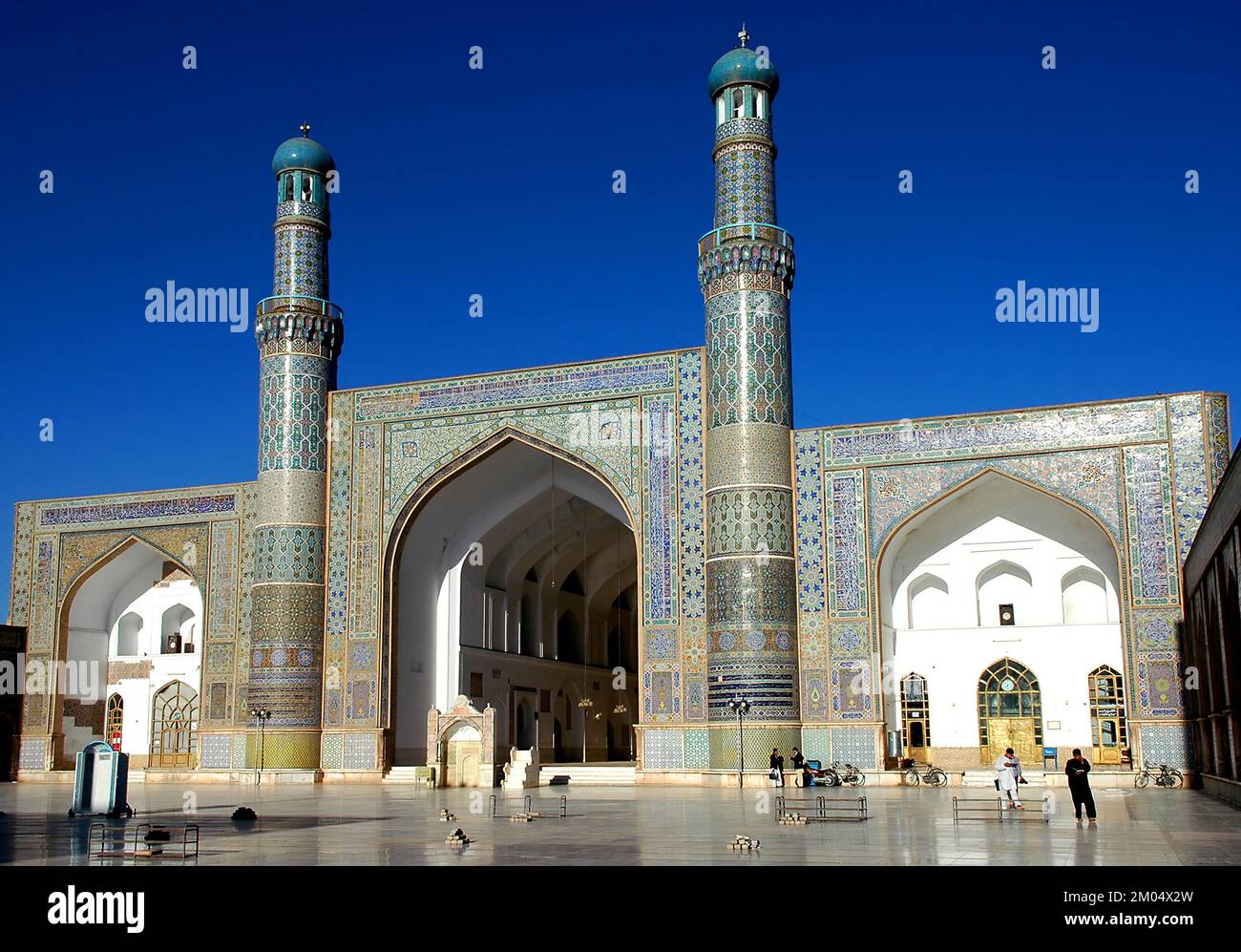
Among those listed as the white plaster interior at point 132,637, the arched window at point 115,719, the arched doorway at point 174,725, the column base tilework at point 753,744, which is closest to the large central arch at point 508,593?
the column base tilework at point 753,744

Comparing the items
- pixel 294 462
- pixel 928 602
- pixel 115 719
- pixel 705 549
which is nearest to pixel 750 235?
pixel 705 549

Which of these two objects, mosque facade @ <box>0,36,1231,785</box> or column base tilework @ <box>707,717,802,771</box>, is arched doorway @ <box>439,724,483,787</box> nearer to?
mosque facade @ <box>0,36,1231,785</box>

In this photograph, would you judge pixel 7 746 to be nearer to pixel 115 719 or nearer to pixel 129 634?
pixel 115 719

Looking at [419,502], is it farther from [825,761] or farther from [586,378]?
[825,761]

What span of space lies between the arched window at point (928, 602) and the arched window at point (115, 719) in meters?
15.6

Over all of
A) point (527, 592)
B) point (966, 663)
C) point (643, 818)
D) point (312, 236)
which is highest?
point (312, 236)

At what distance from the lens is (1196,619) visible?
1697 cm

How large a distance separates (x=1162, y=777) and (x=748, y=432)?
24.3 ft

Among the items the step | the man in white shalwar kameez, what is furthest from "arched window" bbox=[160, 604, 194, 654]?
the man in white shalwar kameez

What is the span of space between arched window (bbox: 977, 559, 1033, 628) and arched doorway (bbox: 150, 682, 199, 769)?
585 inches

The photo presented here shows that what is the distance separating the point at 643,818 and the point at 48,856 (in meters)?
5.66

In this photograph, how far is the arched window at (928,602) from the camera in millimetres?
21234

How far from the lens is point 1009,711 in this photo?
20.6 m
